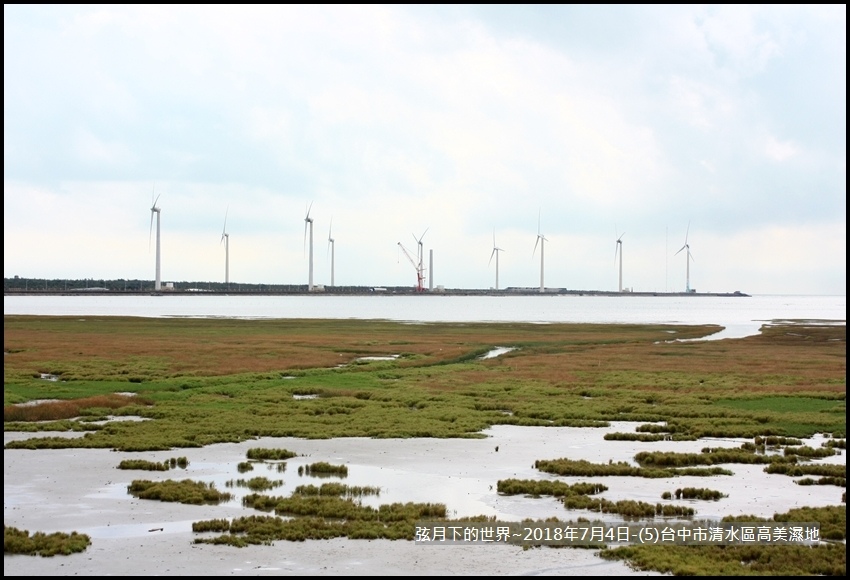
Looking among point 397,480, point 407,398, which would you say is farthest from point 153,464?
point 407,398

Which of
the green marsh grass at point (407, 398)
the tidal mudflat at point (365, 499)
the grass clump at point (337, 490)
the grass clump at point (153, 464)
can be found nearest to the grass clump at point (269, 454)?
the tidal mudflat at point (365, 499)

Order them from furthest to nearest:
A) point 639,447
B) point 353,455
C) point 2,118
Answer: point 639,447
point 353,455
point 2,118

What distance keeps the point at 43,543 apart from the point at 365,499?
743cm

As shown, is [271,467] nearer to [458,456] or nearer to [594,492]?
[458,456]

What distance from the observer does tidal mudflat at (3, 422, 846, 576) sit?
1747 centimetres

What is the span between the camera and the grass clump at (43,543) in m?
17.9

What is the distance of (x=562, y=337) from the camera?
100375 mm

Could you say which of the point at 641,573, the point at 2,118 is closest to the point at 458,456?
the point at 641,573

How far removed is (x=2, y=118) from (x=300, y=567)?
456 inches

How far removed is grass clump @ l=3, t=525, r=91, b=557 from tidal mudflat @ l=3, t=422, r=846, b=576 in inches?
10.4

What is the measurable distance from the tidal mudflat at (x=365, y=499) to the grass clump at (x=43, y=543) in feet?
0.86

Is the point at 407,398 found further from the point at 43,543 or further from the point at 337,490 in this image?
the point at 43,543

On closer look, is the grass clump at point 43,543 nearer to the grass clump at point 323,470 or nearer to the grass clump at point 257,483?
the grass clump at point 257,483

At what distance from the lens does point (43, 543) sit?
1831 cm
